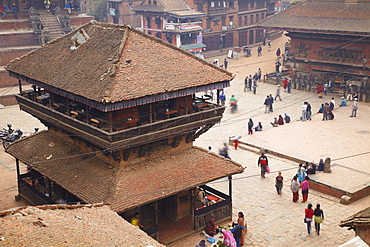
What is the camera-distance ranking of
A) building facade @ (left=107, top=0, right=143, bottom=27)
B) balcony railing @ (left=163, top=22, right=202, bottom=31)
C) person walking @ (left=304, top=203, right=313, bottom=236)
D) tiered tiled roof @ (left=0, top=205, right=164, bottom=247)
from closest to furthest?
tiered tiled roof @ (left=0, top=205, right=164, bottom=247)
person walking @ (left=304, top=203, right=313, bottom=236)
balcony railing @ (left=163, top=22, right=202, bottom=31)
building facade @ (left=107, top=0, right=143, bottom=27)

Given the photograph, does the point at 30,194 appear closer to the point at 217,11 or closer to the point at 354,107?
the point at 354,107

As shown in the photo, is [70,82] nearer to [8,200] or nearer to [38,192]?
[38,192]

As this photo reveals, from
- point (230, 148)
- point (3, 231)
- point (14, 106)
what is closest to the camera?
point (3, 231)

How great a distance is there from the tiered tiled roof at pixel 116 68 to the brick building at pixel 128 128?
0.16 feet

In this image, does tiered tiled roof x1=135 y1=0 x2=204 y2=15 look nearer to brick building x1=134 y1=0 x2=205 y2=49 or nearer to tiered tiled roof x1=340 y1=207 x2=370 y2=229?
brick building x1=134 y1=0 x2=205 y2=49

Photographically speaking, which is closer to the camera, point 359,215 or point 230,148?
point 359,215

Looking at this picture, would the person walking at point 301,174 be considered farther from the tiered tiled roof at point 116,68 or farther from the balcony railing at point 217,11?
the balcony railing at point 217,11

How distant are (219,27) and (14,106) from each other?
112ft

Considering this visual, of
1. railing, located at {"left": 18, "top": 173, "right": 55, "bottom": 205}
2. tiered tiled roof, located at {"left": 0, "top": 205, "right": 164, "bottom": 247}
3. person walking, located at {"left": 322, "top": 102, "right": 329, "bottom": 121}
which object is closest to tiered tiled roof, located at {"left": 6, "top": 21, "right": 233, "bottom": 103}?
tiered tiled roof, located at {"left": 0, "top": 205, "right": 164, "bottom": 247}

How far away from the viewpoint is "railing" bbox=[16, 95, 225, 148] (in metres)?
19.2

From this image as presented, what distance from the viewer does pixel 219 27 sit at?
69.0m

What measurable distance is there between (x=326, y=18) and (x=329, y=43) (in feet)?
7.82

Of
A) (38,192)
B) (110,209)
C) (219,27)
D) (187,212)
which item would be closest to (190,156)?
(187,212)

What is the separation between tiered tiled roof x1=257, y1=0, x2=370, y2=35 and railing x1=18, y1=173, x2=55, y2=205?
101ft
